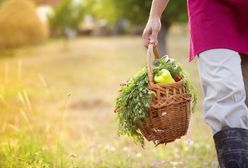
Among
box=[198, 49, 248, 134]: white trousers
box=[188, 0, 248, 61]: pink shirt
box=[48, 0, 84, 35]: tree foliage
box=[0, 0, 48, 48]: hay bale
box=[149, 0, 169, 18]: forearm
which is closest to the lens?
box=[198, 49, 248, 134]: white trousers

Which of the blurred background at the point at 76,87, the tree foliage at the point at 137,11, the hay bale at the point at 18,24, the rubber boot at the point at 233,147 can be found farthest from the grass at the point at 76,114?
the tree foliage at the point at 137,11

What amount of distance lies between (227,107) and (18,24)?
11.7 meters

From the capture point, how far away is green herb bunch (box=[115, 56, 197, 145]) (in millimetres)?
2406

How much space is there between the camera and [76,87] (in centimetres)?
926

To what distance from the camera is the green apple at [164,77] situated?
7.89 ft

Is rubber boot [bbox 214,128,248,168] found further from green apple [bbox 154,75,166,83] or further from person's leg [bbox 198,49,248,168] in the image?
green apple [bbox 154,75,166,83]

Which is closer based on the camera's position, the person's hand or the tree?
the person's hand

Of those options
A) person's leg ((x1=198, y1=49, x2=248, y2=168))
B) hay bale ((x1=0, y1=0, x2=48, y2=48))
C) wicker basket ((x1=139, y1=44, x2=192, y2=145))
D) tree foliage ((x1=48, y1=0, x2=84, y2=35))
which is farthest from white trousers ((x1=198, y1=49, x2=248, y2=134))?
tree foliage ((x1=48, y1=0, x2=84, y2=35))

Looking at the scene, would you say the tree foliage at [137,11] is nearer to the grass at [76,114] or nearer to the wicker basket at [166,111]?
the grass at [76,114]

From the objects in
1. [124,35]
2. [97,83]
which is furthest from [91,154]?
[124,35]

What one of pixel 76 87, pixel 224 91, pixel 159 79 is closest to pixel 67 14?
pixel 76 87

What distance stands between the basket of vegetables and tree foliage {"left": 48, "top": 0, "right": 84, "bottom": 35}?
13.2 meters

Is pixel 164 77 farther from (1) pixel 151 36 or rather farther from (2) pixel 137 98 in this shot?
(1) pixel 151 36

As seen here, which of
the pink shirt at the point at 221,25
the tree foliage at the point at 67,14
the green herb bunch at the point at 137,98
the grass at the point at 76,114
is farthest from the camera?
the tree foliage at the point at 67,14
